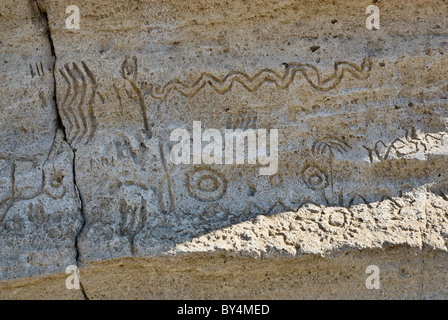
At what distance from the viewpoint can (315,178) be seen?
2014 millimetres

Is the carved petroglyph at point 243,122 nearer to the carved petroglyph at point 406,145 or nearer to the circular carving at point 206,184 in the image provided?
the circular carving at point 206,184

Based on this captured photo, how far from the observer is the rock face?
1915mm

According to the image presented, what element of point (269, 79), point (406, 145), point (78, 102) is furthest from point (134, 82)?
point (406, 145)

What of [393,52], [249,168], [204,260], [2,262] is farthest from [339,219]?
[2,262]

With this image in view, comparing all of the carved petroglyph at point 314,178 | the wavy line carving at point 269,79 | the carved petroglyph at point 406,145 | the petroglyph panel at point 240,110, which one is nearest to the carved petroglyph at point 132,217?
the petroglyph panel at point 240,110

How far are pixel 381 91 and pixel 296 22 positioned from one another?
0.42m

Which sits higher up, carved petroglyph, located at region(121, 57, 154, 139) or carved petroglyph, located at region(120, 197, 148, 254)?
carved petroglyph, located at region(121, 57, 154, 139)

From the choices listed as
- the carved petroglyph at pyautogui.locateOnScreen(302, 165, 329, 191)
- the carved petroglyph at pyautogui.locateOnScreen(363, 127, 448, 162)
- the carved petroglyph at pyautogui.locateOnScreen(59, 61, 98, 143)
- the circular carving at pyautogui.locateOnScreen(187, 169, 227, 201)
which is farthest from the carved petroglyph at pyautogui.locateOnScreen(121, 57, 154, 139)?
the carved petroglyph at pyautogui.locateOnScreen(363, 127, 448, 162)

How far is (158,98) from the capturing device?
2062 millimetres

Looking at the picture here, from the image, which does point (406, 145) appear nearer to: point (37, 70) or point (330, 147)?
point (330, 147)

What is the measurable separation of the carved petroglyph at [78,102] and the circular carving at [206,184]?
0.43 m

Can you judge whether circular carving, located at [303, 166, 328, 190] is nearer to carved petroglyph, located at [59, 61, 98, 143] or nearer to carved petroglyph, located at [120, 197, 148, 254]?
carved petroglyph, located at [120, 197, 148, 254]

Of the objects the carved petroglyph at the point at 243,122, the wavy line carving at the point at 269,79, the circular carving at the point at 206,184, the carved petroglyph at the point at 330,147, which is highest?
the wavy line carving at the point at 269,79

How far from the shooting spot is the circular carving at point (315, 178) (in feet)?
6.59
